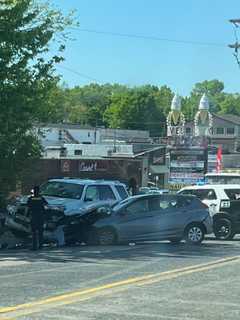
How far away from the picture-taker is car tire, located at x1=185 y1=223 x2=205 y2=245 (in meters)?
20.4

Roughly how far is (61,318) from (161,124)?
378 ft

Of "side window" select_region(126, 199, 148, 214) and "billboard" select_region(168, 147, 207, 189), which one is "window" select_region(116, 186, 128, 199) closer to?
"side window" select_region(126, 199, 148, 214)

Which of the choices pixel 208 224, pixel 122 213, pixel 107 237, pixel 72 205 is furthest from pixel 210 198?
pixel 107 237

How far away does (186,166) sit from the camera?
2219 inches

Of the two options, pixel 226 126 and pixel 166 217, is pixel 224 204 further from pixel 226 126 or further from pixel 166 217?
pixel 226 126

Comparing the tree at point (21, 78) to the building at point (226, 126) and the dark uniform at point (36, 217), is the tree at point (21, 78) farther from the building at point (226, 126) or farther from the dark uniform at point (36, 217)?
the building at point (226, 126)

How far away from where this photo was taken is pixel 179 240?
20562 millimetres

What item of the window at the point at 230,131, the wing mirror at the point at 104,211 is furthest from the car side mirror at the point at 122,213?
the window at the point at 230,131

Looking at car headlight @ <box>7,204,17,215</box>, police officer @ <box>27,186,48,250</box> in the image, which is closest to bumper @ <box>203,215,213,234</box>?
police officer @ <box>27,186,48,250</box>

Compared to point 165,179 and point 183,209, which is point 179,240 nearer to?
point 183,209

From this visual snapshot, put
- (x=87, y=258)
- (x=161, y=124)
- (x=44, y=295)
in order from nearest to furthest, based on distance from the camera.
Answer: (x=44, y=295), (x=87, y=258), (x=161, y=124)

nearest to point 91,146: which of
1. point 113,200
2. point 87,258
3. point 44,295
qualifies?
point 113,200

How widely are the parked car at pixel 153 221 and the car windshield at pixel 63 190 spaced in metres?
1.65

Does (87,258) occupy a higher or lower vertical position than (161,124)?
lower
